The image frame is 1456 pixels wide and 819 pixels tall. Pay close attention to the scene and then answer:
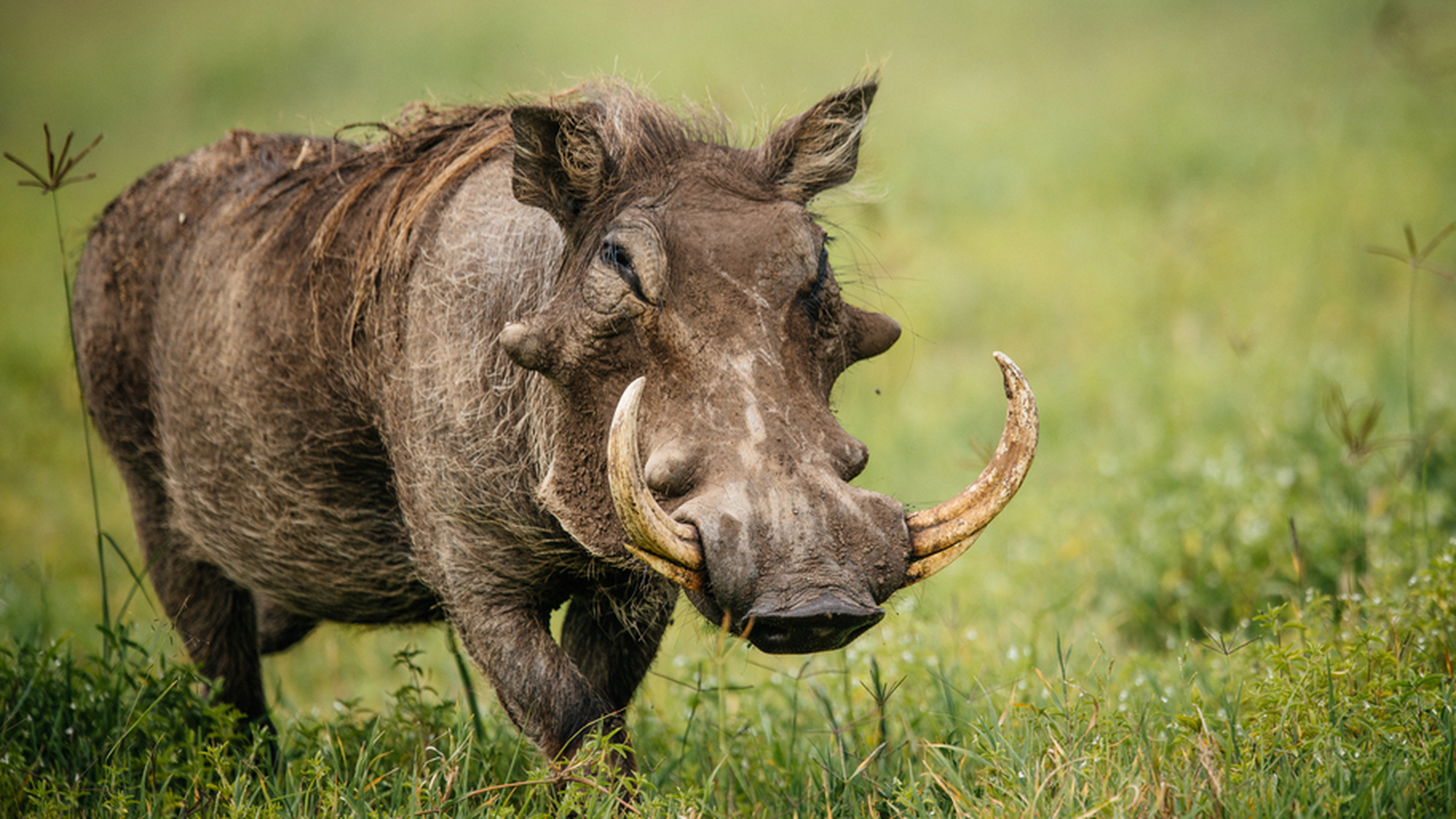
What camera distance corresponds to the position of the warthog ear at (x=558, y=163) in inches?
101

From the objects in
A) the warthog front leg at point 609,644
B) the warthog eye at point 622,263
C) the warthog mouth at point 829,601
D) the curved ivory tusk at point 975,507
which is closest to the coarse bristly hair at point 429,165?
the warthog eye at point 622,263

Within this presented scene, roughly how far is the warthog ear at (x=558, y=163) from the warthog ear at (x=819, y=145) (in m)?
0.39

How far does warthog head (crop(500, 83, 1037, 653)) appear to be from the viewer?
199cm

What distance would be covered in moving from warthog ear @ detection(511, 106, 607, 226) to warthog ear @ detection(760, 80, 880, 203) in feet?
1.29

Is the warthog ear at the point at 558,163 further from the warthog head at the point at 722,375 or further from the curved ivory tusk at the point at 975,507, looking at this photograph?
the curved ivory tusk at the point at 975,507

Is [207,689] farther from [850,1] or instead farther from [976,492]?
[850,1]

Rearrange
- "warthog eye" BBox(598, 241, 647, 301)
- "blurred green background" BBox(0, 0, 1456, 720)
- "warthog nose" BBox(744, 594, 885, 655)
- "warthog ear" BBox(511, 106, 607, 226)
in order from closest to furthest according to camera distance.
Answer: "warthog nose" BBox(744, 594, 885, 655), "warthog eye" BBox(598, 241, 647, 301), "warthog ear" BBox(511, 106, 607, 226), "blurred green background" BBox(0, 0, 1456, 720)

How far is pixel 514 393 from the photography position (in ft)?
8.83

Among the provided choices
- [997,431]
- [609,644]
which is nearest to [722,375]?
[609,644]

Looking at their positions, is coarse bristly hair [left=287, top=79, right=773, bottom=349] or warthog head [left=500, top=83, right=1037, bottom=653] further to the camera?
coarse bristly hair [left=287, top=79, right=773, bottom=349]

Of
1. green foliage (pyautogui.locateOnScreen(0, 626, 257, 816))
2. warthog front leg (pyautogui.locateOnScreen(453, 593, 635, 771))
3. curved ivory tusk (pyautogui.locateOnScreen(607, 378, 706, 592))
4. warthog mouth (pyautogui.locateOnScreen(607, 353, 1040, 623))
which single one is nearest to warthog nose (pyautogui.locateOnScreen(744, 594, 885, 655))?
warthog mouth (pyautogui.locateOnScreen(607, 353, 1040, 623))

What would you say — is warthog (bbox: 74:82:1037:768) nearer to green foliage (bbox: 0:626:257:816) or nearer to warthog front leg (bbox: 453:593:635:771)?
warthog front leg (bbox: 453:593:635:771)

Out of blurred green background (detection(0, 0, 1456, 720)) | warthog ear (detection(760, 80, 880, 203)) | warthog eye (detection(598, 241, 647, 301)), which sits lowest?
blurred green background (detection(0, 0, 1456, 720))

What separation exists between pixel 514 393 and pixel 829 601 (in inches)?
41.0
